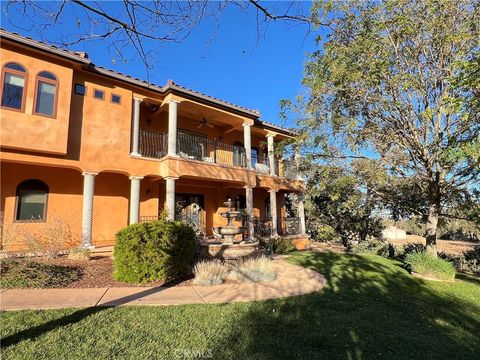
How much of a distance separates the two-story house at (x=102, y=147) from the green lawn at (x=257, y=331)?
6990mm

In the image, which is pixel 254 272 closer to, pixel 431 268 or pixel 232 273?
pixel 232 273

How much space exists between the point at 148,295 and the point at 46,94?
802 cm

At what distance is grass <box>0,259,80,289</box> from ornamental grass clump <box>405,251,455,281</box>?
10.8 meters

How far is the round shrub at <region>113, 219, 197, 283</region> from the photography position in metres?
7.09

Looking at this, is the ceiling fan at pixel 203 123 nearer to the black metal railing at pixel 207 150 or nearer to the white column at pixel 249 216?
the black metal railing at pixel 207 150

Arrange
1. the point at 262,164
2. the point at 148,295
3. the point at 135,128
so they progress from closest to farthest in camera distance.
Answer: the point at 148,295 < the point at 135,128 < the point at 262,164

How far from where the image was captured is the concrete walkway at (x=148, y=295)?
5.27m

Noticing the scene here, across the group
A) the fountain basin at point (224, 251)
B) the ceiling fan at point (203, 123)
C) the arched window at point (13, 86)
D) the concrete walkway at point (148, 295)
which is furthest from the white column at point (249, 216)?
the arched window at point (13, 86)

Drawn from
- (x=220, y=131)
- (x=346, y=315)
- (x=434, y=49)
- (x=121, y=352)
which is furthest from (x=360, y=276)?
(x=220, y=131)

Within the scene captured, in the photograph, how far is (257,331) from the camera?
4348mm

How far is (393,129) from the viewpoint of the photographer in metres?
11.1

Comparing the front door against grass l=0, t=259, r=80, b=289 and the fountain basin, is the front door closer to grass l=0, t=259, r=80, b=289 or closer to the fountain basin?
the fountain basin

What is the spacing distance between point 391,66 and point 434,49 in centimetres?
148

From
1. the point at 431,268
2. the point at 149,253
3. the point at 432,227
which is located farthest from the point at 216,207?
the point at 431,268
